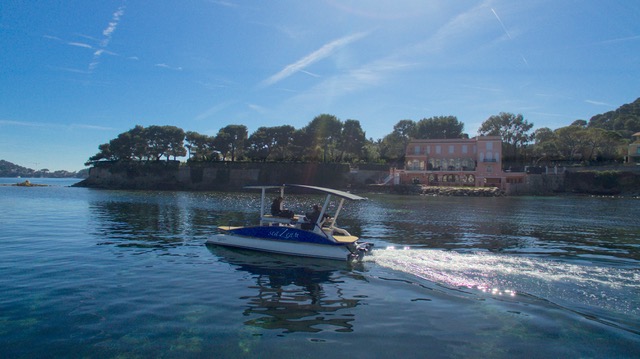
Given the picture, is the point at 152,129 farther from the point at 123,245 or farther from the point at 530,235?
the point at 530,235

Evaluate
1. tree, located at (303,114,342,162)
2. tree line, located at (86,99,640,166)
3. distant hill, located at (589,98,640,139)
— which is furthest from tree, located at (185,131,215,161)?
distant hill, located at (589,98,640,139)

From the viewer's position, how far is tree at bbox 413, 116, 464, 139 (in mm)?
117312

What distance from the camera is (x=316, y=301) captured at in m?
10.9

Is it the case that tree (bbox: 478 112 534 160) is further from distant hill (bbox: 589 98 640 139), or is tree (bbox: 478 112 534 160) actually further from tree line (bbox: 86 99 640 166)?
distant hill (bbox: 589 98 640 139)

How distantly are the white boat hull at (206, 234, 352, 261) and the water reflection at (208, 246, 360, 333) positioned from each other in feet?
0.97

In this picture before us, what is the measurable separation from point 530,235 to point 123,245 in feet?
73.4

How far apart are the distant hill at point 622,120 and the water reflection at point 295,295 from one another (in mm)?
135593

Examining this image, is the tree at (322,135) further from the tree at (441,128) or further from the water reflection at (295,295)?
the water reflection at (295,295)

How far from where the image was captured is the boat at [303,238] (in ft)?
52.0

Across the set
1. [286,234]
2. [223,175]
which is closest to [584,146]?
[223,175]

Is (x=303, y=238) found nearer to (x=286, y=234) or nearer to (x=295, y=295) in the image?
(x=286, y=234)

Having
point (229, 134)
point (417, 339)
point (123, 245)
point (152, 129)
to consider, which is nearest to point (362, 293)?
point (417, 339)

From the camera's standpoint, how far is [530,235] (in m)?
23.9

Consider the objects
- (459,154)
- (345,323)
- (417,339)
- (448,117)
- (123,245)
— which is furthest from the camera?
(448,117)
